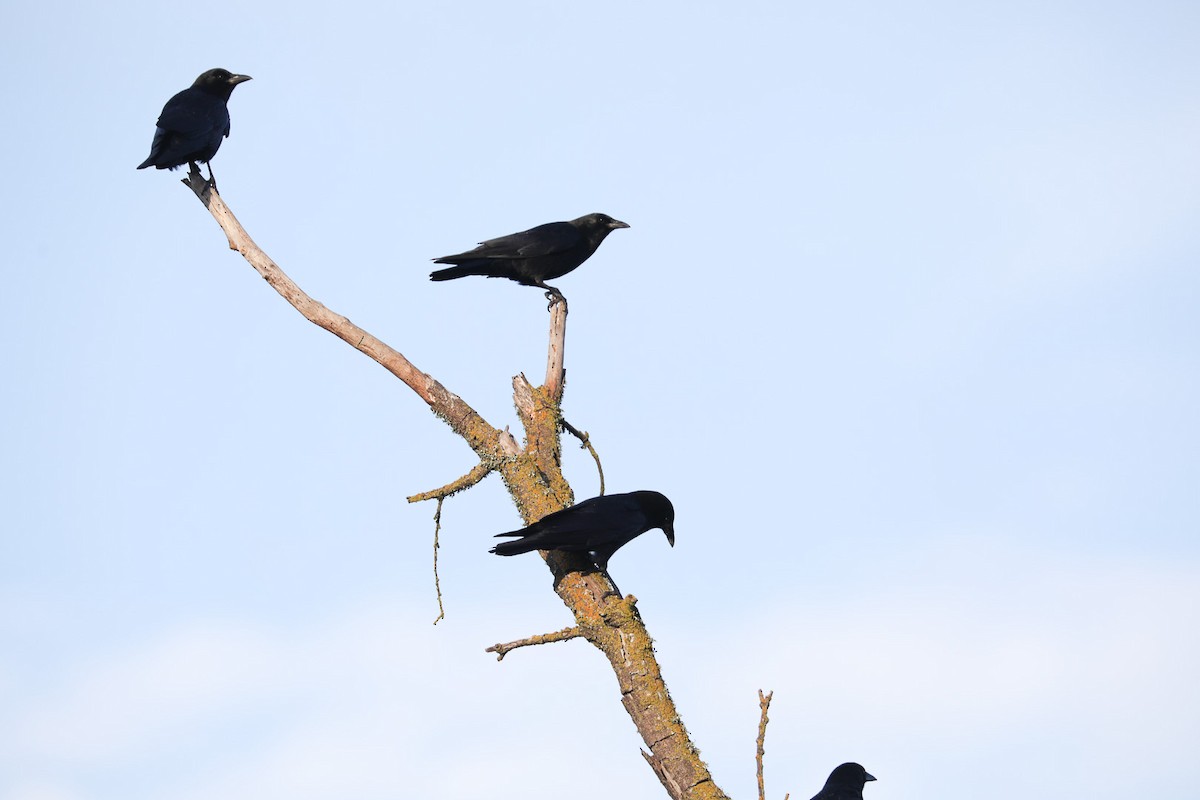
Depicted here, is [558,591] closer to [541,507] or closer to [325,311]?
[541,507]

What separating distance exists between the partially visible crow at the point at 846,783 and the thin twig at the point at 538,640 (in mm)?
2943

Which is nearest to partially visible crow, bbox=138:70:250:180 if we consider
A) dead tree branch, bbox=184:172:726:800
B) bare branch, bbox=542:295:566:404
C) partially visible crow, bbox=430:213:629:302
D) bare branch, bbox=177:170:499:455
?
dead tree branch, bbox=184:172:726:800

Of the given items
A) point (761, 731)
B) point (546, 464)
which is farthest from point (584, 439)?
point (761, 731)

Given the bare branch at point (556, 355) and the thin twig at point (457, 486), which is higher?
the bare branch at point (556, 355)

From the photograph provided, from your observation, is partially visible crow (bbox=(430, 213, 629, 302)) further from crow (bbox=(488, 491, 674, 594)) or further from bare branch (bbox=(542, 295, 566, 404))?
crow (bbox=(488, 491, 674, 594))

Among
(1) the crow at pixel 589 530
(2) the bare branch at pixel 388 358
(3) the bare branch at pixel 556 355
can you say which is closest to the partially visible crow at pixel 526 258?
(3) the bare branch at pixel 556 355

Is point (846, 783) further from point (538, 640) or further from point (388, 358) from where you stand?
point (388, 358)

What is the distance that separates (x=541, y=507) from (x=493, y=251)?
2.43 metres

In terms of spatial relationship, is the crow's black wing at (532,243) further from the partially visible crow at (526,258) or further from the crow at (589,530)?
the crow at (589,530)

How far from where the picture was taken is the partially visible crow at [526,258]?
859 centimetres

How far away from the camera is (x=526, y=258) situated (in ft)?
28.5

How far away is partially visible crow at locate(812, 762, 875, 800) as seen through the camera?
27.2 ft

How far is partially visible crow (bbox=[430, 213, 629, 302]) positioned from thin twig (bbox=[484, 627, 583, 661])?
283 centimetres

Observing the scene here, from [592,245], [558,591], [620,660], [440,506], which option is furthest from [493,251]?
[620,660]
